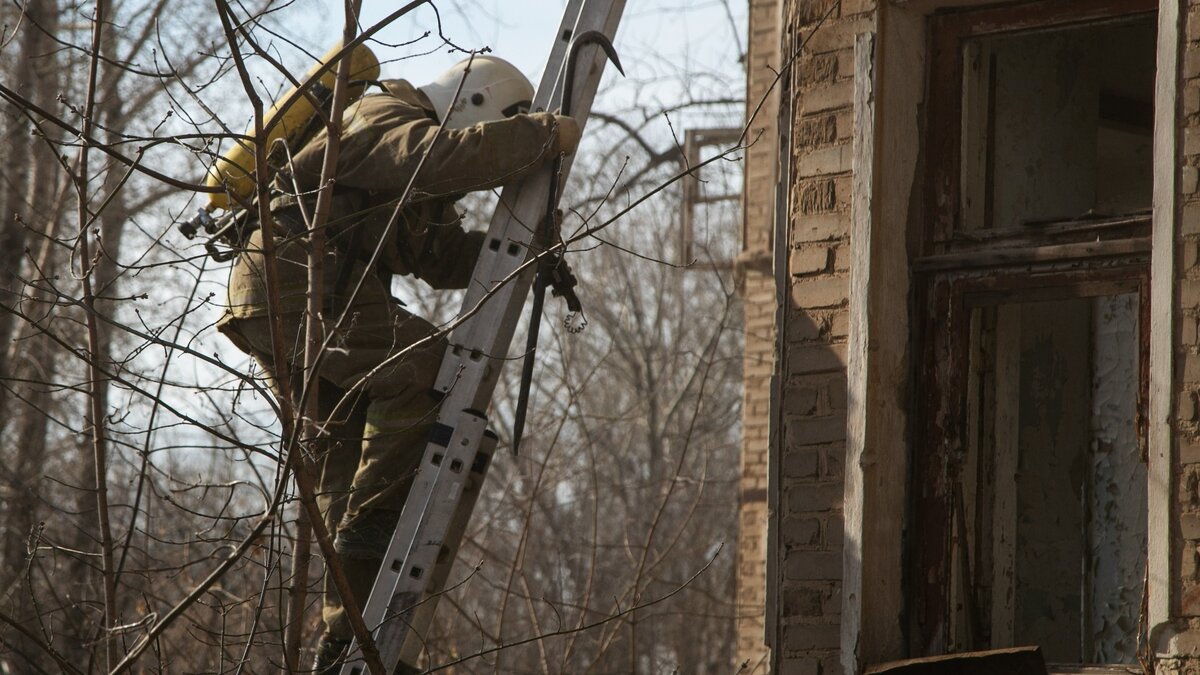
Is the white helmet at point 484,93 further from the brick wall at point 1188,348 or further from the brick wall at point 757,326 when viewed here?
the brick wall at point 757,326

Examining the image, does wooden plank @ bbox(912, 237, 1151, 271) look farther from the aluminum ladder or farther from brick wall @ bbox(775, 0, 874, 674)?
the aluminum ladder

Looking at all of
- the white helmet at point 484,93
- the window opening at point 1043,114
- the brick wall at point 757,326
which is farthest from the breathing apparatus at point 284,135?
the brick wall at point 757,326

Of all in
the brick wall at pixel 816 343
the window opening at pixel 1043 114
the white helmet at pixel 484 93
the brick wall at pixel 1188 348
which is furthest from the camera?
the white helmet at pixel 484 93

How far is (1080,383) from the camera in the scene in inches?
175

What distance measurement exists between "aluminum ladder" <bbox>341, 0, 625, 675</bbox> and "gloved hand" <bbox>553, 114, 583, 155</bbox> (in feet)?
0.20

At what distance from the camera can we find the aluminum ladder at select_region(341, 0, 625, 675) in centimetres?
416

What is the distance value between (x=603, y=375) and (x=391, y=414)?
17.8 metres

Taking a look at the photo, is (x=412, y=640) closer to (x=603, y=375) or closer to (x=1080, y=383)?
(x=1080, y=383)

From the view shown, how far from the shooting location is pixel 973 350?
12.8 feet

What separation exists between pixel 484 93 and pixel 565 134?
27.4 inches

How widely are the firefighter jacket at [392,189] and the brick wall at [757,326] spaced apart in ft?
19.4

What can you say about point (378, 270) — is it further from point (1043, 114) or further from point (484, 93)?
point (1043, 114)

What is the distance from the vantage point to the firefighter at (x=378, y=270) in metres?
4.35

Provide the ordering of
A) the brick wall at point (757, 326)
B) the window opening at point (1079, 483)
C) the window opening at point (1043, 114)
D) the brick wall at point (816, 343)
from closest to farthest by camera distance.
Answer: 1. the brick wall at point (816, 343)
2. the window opening at point (1043, 114)
3. the window opening at point (1079, 483)
4. the brick wall at point (757, 326)
